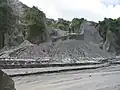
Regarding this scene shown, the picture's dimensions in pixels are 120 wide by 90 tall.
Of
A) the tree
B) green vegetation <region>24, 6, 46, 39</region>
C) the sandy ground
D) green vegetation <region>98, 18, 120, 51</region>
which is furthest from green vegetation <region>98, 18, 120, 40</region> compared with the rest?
the sandy ground

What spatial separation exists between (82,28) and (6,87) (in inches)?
3031

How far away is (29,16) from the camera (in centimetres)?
5828

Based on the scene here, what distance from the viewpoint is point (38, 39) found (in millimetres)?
62969

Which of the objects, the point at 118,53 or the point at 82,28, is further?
the point at 118,53

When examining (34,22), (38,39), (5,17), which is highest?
(34,22)

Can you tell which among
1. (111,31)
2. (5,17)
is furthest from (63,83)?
(111,31)

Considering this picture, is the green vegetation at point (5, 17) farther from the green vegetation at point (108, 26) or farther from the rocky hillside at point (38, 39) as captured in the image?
the green vegetation at point (108, 26)

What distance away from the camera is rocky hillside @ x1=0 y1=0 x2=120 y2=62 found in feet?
143

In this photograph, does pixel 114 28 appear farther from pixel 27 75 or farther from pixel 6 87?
pixel 6 87

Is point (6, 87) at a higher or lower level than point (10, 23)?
lower

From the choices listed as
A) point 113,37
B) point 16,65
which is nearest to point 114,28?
point 113,37

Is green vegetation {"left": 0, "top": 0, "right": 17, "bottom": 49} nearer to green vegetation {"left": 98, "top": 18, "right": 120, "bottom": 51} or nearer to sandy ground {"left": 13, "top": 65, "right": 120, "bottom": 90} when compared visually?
sandy ground {"left": 13, "top": 65, "right": 120, "bottom": 90}

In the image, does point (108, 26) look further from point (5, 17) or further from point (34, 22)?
point (5, 17)

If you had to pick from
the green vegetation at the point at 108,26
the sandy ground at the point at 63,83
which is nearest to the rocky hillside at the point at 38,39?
the green vegetation at the point at 108,26
